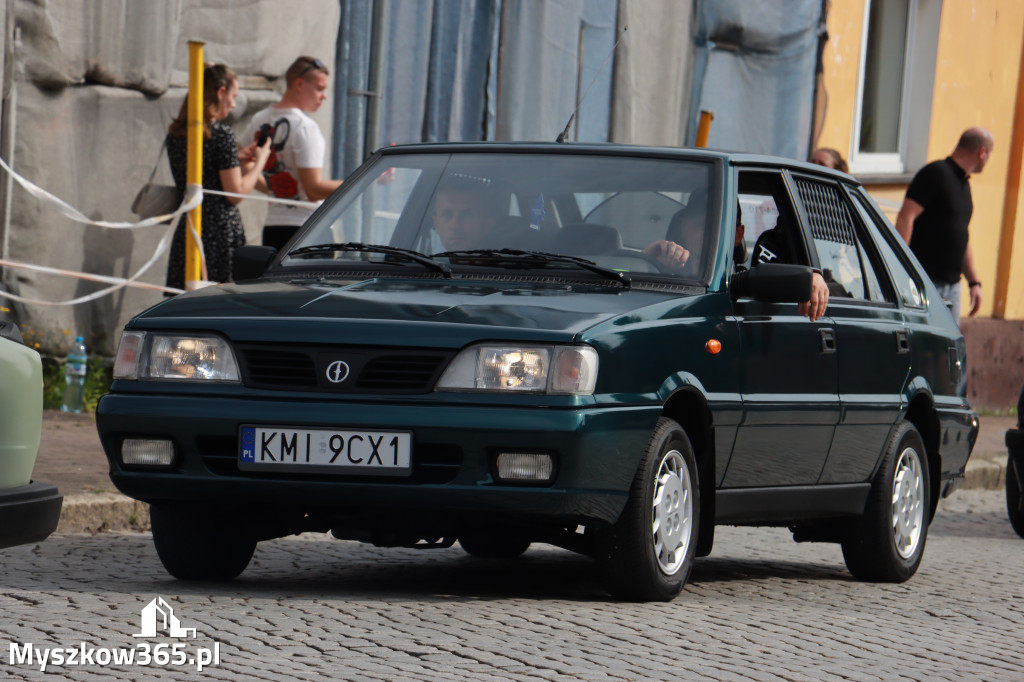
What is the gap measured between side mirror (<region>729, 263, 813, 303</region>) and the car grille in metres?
1.40

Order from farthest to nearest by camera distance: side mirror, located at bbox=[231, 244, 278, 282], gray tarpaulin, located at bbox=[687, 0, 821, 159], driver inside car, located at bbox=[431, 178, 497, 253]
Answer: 1. gray tarpaulin, located at bbox=[687, 0, 821, 159]
2. side mirror, located at bbox=[231, 244, 278, 282]
3. driver inside car, located at bbox=[431, 178, 497, 253]

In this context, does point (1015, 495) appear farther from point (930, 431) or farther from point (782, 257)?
point (782, 257)

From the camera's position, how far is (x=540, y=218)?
7152mm

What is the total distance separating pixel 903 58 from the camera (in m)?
20.1

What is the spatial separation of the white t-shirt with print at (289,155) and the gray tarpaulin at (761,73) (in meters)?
6.96

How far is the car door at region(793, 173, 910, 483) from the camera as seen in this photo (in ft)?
25.4

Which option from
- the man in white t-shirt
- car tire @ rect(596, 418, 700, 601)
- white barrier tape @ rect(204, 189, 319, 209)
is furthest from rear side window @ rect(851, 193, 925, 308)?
white barrier tape @ rect(204, 189, 319, 209)

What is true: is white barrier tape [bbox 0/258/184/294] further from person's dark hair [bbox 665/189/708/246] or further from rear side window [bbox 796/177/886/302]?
person's dark hair [bbox 665/189/708/246]

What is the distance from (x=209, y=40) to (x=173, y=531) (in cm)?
654

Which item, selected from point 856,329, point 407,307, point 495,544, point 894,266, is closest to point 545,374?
point 407,307

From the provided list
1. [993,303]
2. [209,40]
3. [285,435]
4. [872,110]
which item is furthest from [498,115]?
[285,435]

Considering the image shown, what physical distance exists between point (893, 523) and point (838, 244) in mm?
1177
